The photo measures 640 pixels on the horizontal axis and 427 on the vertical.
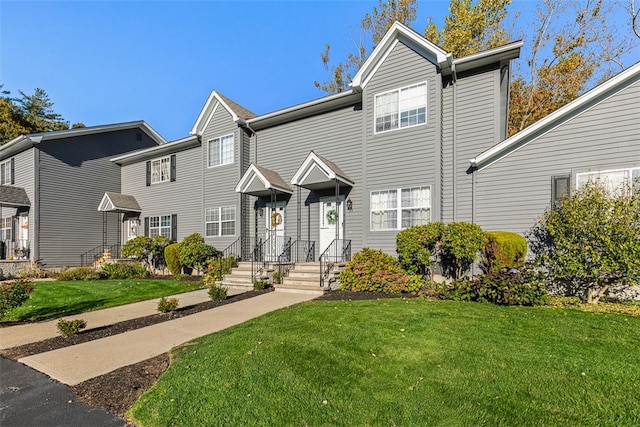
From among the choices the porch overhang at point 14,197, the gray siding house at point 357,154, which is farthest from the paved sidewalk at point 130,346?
the porch overhang at point 14,197

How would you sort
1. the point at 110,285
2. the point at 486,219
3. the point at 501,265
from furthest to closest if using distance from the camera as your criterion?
the point at 110,285 < the point at 486,219 < the point at 501,265

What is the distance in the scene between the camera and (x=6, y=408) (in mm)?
3650

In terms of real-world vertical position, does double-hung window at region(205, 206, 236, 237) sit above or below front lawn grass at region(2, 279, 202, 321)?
above

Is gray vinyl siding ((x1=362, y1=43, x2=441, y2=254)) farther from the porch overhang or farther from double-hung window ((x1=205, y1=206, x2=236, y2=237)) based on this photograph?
the porch overhang

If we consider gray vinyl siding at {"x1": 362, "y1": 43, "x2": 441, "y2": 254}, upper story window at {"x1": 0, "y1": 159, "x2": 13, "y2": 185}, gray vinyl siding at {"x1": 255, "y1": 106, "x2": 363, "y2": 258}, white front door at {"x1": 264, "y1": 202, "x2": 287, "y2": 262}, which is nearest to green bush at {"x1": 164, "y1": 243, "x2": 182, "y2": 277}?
gray vinyl siding at {"x1": 255, "y1": 106, "x2": 363, "y2": 258}

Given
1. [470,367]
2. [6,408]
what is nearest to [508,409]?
[470,367]

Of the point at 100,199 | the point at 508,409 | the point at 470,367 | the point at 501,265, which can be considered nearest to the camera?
the point at 508,409

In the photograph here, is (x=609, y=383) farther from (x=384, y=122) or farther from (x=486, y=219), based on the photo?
(x=384, y=122)

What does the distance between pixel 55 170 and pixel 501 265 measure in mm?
21936

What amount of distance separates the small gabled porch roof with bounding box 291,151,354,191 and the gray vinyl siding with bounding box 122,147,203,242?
282 inches

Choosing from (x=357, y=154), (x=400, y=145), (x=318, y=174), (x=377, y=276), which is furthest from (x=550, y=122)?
(x=318, y=174)

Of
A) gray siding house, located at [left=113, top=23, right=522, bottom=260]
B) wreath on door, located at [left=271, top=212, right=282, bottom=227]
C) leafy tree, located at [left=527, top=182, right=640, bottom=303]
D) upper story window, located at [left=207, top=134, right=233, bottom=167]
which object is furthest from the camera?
upper story window, located at [left=207, top=134, right=233, bottom=167]

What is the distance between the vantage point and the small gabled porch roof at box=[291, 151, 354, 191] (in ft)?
37.6

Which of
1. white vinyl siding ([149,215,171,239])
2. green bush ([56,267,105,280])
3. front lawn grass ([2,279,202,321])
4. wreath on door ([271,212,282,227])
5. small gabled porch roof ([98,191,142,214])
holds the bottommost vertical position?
green bush ([56,267,105,280])
